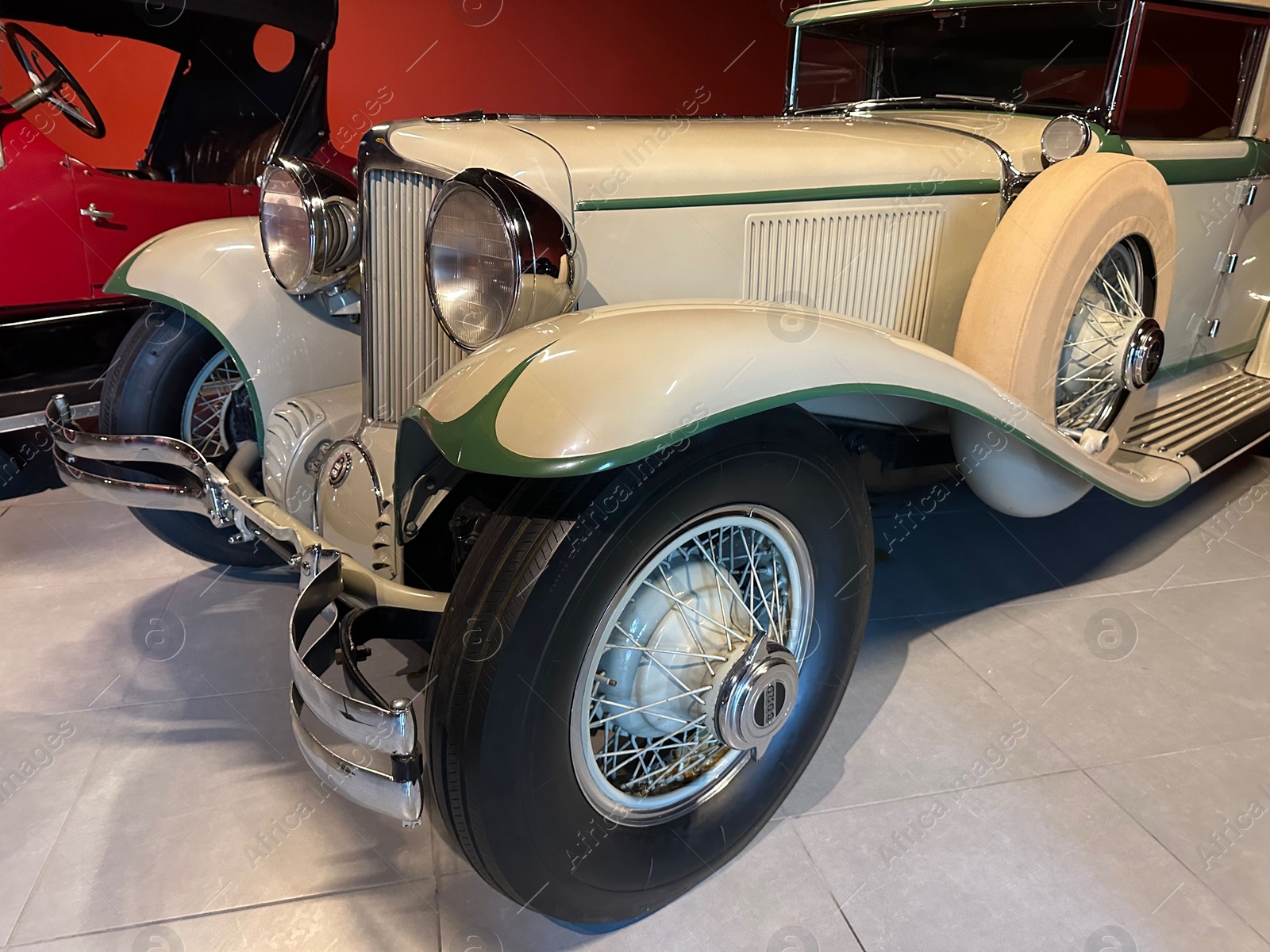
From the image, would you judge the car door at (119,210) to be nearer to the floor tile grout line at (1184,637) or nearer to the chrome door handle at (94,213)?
the chrome door handle at (94,213)

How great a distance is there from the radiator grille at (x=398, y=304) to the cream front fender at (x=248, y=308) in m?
0.43

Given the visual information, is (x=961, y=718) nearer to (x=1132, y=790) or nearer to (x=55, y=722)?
(x=1132, y=790)

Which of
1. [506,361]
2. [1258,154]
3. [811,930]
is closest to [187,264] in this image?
[506,361]

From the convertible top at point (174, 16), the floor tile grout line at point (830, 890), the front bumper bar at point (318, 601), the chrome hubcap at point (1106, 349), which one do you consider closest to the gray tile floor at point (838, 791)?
the floor tile grout line at point (830, 890)

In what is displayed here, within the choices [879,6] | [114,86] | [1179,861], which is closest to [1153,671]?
[1179,861]

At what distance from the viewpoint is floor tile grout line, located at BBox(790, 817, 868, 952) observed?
1.56 m

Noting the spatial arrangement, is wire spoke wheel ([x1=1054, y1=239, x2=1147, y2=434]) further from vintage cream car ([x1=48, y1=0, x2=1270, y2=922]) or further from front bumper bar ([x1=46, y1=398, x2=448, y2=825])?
front bumper bar ([x1=46, y1=398, x2=448, y2=825])

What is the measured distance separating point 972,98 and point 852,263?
0.95m

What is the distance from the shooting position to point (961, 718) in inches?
83.1

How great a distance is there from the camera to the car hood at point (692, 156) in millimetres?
1728

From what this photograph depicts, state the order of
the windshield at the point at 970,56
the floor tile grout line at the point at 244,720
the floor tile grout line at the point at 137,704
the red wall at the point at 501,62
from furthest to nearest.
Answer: the red wall at the point at 501,62
the windshield at the point at 970,56
the floor tile grout line at the point at 137,704
the floor tile grout line at the point at 244,720

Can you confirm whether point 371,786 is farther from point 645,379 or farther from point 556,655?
point 645,379

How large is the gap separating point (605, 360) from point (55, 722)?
168 centimetres

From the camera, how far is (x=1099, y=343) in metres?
2.32
